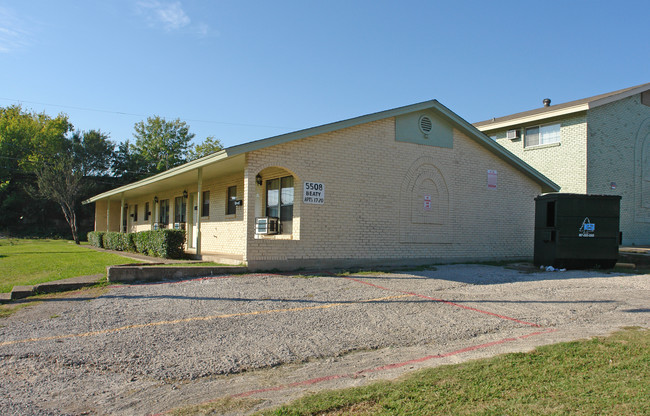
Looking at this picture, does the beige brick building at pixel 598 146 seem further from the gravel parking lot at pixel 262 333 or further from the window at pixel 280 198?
the window at pixel 280 198

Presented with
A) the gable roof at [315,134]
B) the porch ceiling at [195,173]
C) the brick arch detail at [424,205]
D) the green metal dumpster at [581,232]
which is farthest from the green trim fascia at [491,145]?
the porch ceiling at [195,173]

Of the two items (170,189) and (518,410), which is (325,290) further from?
(170,189)

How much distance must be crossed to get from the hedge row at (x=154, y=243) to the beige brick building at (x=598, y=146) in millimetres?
16260

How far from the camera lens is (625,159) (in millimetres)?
22047

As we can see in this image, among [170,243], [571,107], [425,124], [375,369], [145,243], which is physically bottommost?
[375,369]

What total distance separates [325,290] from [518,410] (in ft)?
19.8

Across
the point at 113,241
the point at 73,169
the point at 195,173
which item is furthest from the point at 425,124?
the point at 73,169

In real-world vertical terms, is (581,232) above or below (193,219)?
below

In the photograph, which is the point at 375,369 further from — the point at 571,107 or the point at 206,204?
the point at 571,107

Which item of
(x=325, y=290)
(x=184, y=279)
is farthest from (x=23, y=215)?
(x=325, y=290)

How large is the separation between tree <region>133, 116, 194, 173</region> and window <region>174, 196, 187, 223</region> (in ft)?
124

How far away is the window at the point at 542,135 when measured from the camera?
21609mm

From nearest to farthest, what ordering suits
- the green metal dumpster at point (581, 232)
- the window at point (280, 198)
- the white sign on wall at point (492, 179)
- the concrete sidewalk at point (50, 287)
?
the concrete sidewalk at point (50, 287)
the green metal dumpster at point (581, 232)
the window at point (280, 198)
the white sign on wall at point (492, 179)

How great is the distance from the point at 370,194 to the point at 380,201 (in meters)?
0.42
